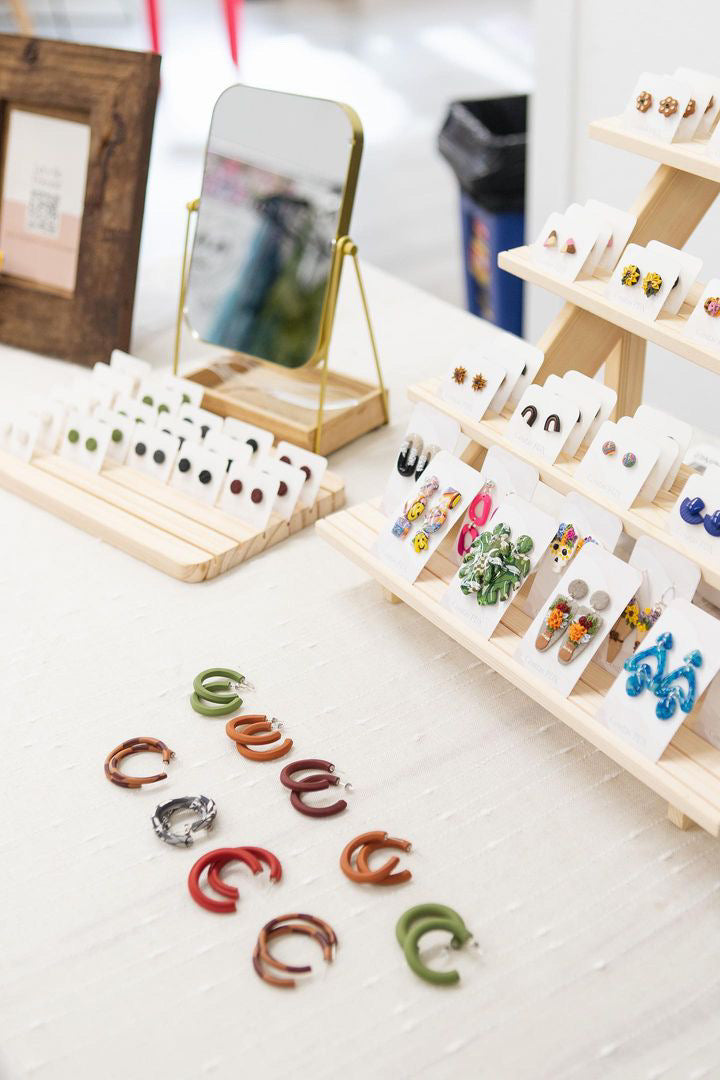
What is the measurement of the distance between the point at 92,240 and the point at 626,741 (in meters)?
1.49

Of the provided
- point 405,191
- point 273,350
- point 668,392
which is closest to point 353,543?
point 273,350

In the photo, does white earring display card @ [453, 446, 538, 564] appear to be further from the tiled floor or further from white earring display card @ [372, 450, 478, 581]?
the tiled floor

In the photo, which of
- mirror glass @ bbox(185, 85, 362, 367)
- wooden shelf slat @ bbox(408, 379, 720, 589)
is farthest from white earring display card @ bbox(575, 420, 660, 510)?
mirror glass @ bbox(185, 85, 362, 367)

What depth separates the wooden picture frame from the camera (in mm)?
2209

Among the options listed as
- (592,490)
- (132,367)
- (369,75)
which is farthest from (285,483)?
(369,75)

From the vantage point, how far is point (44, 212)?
91.2 inches

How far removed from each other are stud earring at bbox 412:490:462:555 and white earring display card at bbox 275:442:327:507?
1.06 feet

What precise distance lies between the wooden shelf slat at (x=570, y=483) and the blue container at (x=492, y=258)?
176cm

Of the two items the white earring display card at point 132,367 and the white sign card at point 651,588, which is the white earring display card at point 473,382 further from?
the white earring display card at point 132,367

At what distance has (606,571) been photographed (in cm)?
135

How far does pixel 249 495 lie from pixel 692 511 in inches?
29.0

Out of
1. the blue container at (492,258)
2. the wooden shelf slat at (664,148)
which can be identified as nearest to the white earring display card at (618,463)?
the wooden shelf slat at (664,148)

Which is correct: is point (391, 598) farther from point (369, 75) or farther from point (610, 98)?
point (369, 75)

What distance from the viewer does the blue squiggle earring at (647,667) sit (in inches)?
50.2
